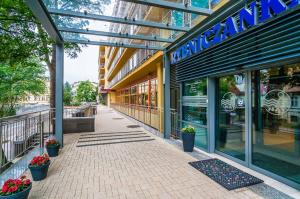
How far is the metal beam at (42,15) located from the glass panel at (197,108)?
487 centimetres

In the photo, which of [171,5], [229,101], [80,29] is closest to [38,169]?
[80,29]

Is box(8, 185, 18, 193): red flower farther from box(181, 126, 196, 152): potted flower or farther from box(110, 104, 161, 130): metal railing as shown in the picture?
box(110, 104, 161, 130): metal railing

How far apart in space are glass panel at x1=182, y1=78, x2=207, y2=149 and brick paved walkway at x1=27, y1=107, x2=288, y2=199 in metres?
0.97

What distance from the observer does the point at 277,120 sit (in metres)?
3.94

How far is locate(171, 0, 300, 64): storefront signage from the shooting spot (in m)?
3.49

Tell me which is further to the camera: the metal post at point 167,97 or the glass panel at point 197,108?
the metal post at point 167,97

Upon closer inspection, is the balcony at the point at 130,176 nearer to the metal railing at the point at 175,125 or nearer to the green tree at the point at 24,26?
the metal railing at the point at 175,125

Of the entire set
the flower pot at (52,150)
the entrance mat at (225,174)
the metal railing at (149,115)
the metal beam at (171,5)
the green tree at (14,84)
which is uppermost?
the metal beam at (171,5)

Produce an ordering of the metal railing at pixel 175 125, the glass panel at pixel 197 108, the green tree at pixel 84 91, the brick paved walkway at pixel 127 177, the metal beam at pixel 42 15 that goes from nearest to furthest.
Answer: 1. the brick paved walkway at pixel 127 177
2. the metal beam at pixel 42 15
3. the glass panel at pixel 197 108
4. the metal railing at pixel 175 125
5. the green tree at pixel 84 91

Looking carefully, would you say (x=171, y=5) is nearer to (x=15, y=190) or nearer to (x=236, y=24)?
(x=236, y=24)

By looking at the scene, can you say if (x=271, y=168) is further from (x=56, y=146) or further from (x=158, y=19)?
(x=158, y=19)

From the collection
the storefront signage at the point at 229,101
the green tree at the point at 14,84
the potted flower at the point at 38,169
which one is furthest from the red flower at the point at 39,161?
the green tree at the point at 14,84

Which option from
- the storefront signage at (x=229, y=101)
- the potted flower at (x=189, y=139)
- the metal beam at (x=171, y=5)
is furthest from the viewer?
the potted flower at (x=189, y=139)

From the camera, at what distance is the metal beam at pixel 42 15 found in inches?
152
